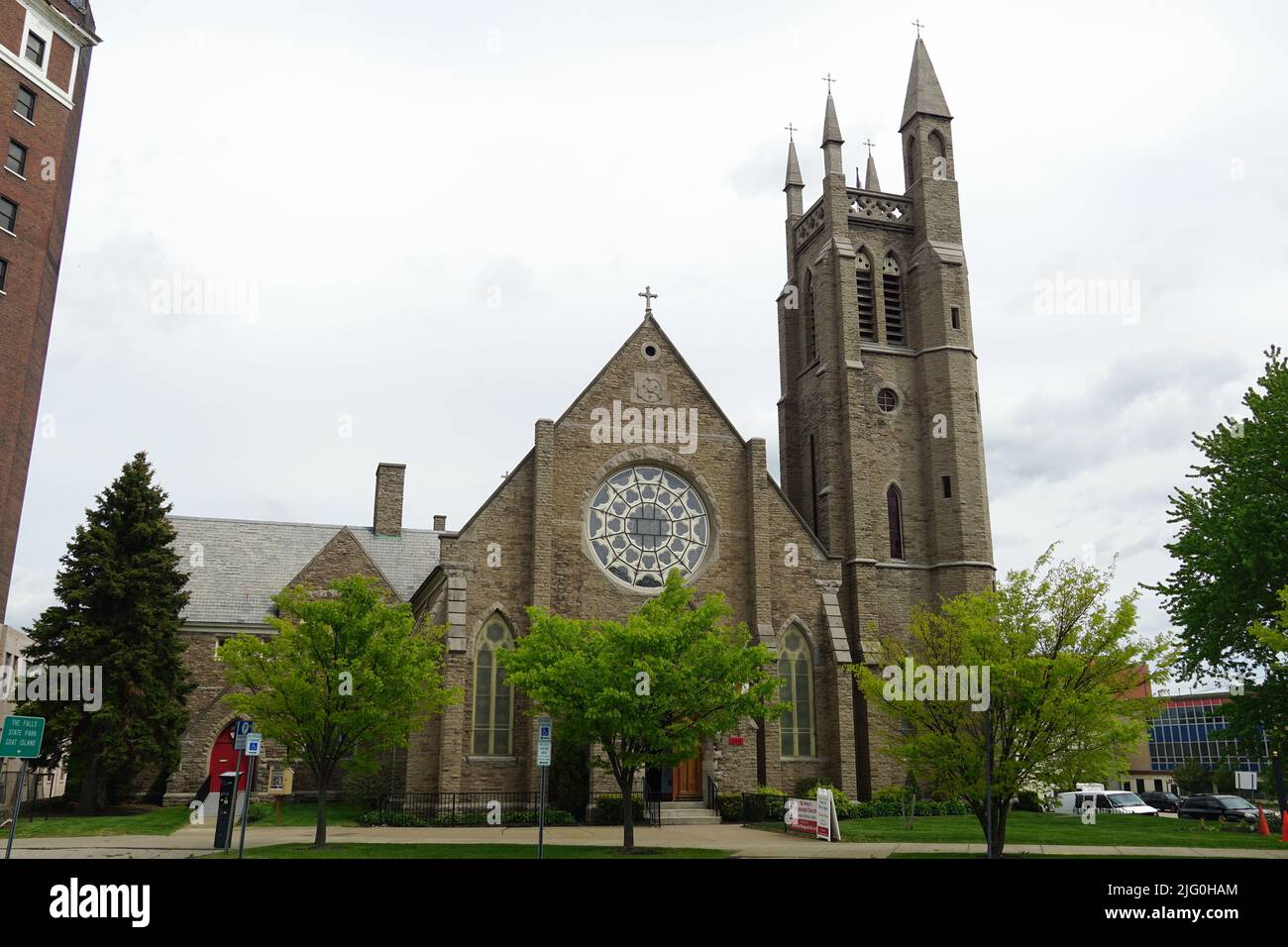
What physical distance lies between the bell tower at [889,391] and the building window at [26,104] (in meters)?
30.7

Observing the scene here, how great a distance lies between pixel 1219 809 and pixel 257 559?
37.5 metres

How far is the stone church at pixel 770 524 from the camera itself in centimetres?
2973

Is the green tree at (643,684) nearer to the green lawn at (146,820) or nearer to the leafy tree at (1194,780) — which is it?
the green lawn at (146,820)

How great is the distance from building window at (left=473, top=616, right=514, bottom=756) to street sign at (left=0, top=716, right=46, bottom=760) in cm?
1309

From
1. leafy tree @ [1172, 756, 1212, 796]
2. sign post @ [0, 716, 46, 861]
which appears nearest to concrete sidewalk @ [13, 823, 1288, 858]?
sign post @ [0, 716, 46, 861]

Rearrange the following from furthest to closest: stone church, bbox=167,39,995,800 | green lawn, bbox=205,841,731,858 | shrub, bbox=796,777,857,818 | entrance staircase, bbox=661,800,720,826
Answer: stone church, bbox=167,39,995,800 → shrub, bbox=796,777,857,818 → entrance staircase, bbox=661,800,720,826 → green lawn, bbox=205,841,731,858

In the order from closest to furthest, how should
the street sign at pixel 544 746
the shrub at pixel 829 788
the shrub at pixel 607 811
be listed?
1. the street sign at pixel 544 746
2. the shrub at pixel 607 811
3. the shrub at pixel 829 788

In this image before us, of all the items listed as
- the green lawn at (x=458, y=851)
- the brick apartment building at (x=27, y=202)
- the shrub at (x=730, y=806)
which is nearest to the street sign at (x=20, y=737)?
the green lawn at (x=458, y=851)

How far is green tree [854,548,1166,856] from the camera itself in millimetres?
17828

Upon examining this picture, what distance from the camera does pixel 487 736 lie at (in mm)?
28844

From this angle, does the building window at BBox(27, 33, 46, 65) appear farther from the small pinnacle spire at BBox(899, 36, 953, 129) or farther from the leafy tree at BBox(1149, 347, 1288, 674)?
the leafy tree at BBox(1149, 347, 1288, 674)
